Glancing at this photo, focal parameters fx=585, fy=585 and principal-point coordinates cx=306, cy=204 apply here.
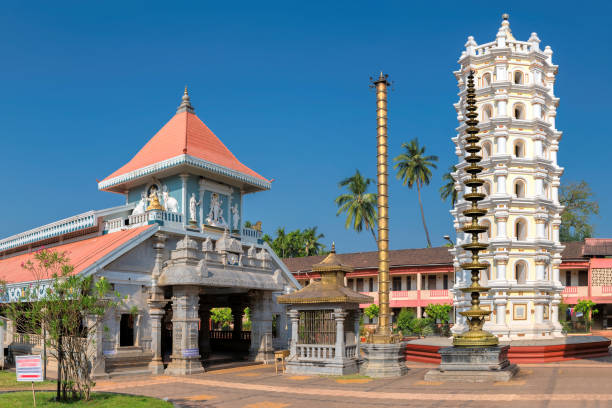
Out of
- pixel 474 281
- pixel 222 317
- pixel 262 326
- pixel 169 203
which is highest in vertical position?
pixel 169 203

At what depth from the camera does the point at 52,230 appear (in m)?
30.1

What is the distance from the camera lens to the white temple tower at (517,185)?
2944cm

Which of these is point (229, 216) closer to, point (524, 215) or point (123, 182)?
point (123, 182)

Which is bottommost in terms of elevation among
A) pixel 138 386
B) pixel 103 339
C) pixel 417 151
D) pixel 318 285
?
pixel 138 386

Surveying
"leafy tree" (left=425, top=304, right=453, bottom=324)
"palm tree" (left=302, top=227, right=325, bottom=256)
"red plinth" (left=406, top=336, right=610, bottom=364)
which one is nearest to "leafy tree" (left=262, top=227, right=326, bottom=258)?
"palm tree" (left=302, top=227, right=325, bottom=256)

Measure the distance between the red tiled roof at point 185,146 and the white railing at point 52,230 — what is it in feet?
8.53

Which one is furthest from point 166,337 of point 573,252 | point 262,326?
point 573,252

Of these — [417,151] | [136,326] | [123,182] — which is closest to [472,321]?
[136,326]

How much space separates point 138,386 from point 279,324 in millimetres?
10379

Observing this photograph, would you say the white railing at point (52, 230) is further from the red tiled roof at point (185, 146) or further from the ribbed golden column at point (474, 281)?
the ribbed golden column at point (474, 281)

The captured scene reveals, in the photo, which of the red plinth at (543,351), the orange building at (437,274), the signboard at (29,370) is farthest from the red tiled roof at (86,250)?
the orange building at (437,274)

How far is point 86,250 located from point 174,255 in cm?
388

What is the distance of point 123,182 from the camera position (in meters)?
28.5

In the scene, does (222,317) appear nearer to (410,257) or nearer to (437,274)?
(410,257)
